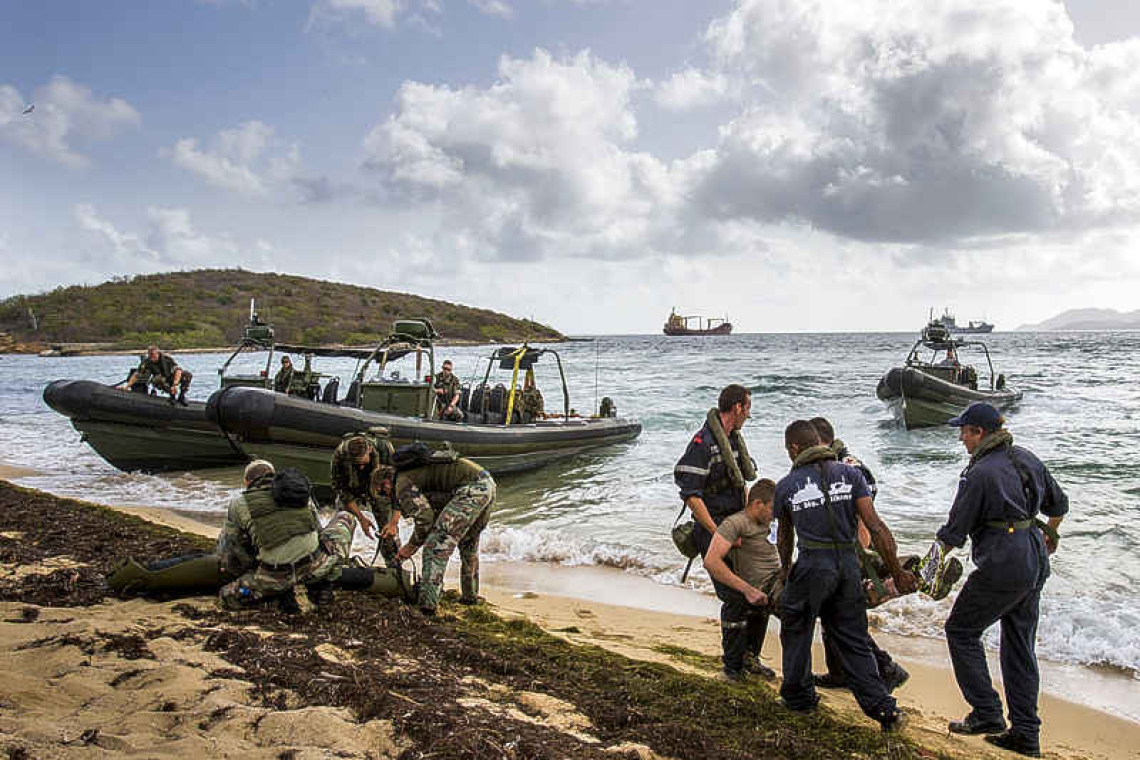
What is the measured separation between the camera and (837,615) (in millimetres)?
3352

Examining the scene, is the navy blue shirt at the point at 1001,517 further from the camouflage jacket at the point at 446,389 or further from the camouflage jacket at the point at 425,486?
the camouflage jacket at the point at 446,389

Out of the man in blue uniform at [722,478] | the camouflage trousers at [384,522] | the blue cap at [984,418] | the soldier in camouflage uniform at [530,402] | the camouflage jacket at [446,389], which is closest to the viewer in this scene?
the blue cap at [984,418]

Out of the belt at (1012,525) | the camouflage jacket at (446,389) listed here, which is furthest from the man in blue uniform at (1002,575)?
the camouflage jacket at (446,389)

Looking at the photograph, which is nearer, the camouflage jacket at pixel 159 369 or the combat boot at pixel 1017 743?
the combat boot at pixel 1017 743

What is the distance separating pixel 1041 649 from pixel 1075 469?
8.12 meters

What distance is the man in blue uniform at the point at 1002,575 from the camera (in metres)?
3.39

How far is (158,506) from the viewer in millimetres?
9461

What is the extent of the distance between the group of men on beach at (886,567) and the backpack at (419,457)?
1.96m

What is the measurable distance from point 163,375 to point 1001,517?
12.1 meters

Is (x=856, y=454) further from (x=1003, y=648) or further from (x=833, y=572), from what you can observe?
(x=833, y=572)

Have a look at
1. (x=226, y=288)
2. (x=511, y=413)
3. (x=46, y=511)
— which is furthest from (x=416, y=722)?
(x=226, y=288)

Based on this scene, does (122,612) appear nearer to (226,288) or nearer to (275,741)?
(275,741)

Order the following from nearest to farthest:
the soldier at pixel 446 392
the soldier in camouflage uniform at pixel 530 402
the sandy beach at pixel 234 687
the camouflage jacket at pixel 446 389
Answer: the sandy beach at pixel 234 687
the soldier at pixel 446 392
the camouflage jacket at pixel 446 389
the soldier in camouflage uniform at pixel 530 402

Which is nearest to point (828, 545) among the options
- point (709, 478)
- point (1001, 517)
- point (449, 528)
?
point (1001, 517)
